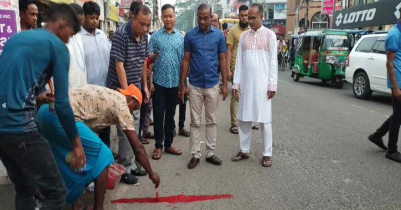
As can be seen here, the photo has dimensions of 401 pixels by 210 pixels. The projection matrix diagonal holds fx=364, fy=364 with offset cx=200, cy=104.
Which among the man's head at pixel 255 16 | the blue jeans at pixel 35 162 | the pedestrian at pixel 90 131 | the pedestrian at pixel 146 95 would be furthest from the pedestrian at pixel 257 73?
the blue jeans at pixel 35 162

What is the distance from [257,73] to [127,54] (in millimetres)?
1561

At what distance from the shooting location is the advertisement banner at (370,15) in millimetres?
17406

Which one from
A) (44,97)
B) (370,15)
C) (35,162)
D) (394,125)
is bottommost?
(394,125)

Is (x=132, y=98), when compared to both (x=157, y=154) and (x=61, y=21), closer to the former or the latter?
(x=61, y=21)

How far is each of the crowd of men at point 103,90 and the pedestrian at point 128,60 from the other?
0.4 inches

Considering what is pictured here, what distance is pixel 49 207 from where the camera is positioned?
234 cm

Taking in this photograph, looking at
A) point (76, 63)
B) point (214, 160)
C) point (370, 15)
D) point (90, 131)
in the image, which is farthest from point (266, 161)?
point (370, 15)

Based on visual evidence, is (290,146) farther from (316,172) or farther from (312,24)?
(312,24)

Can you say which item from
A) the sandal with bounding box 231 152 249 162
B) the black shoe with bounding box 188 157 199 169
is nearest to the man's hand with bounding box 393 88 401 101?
the sandal with bounding box 231 152 249 162

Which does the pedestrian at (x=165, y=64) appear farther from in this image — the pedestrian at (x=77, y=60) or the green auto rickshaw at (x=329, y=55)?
the green auto rickshaw at (x=329, y=55)

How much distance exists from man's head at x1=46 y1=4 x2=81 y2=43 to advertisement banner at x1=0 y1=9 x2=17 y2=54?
68.0 inches

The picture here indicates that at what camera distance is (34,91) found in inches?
87.4

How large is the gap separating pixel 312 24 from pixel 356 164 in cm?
3653

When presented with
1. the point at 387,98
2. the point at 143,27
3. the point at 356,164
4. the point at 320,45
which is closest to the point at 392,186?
the point at 356,164
